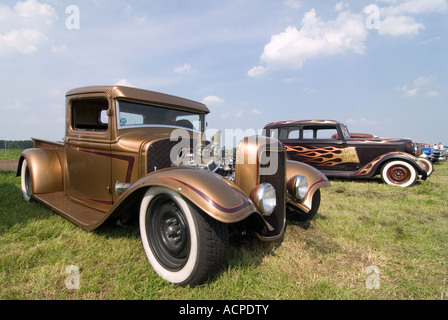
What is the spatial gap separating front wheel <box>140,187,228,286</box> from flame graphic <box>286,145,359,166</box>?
6376 millimetres

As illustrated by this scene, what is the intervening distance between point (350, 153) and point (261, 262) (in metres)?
6.14

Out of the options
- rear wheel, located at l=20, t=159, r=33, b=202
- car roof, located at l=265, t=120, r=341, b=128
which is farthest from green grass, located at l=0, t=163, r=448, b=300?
car roof, located at l=265, t=120, r=341, b=128

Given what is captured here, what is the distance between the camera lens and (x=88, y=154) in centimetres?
327

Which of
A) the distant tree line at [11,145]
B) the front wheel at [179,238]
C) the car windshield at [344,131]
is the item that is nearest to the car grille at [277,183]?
the front wheel at [179,238]

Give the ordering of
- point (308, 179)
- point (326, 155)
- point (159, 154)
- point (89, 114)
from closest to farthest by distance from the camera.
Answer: point (159, 154) → point (308, 179) → point (89, 114) → point (326, 155)

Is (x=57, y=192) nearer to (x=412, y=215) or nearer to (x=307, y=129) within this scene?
(x=412, y=215)

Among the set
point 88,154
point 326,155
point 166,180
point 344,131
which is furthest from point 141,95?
point 344,131

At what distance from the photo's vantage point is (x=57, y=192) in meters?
3.85

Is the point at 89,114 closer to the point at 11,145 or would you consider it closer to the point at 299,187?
the point at 299,187

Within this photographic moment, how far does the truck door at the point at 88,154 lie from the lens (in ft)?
10.1

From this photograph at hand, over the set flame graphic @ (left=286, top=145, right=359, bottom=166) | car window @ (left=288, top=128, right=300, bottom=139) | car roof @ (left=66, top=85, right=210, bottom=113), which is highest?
car roof @ (left=66, top=85, right=210, bottom=113)

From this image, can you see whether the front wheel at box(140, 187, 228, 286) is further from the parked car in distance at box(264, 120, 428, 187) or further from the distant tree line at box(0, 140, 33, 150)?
the distant tree line at box(0, 140, 33, 150)

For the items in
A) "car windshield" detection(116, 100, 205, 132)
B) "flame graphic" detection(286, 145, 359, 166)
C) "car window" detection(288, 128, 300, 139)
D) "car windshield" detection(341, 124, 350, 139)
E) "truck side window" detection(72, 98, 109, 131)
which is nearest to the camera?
"car windshield" detection(116, 100, 205, 132)

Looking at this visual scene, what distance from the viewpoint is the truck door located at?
122 inches
